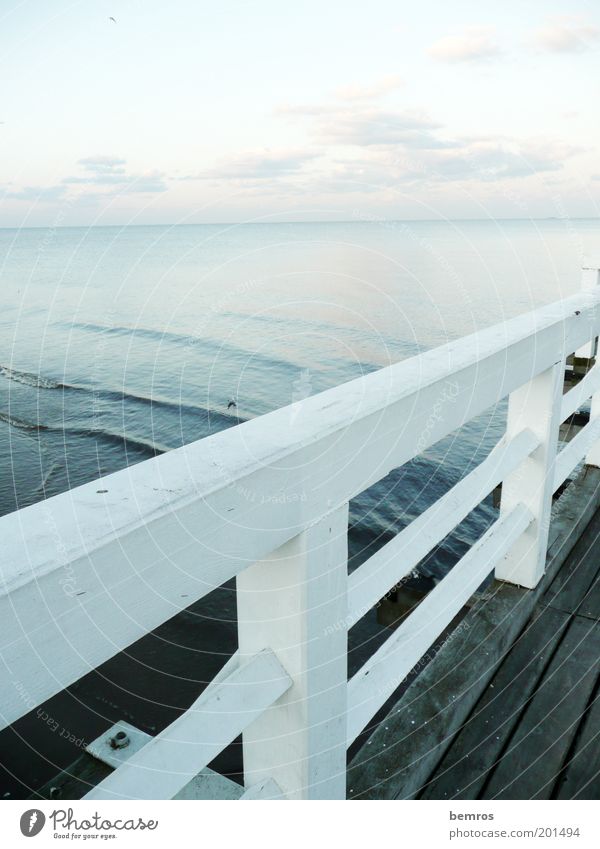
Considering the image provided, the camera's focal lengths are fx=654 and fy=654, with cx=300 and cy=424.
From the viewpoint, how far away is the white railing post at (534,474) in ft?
6.40

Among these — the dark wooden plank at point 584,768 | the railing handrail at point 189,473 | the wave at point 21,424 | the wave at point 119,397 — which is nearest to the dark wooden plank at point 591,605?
the dark wooden plank at point 584,768

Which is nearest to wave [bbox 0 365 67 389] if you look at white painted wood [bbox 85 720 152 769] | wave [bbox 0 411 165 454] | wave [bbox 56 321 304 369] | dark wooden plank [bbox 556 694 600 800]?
wave [bbox 0 411 165 454]

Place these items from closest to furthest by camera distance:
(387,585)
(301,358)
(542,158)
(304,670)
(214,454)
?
(214,454) < (304,670) < (387,585) < (542,158) < (301,358)

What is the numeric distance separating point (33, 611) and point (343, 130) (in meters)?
3.78

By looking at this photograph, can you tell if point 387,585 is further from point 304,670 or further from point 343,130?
point 343,130

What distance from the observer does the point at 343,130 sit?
3.79 meters

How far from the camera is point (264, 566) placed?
0.90m

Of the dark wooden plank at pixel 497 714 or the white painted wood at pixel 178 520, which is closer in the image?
the white painted wood at pixel 178 520

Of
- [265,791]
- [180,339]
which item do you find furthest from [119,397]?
[265,791]

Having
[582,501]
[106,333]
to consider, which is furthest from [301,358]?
[582,501]

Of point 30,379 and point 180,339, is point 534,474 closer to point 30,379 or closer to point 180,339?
point 30,379

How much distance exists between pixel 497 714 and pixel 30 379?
709 inches

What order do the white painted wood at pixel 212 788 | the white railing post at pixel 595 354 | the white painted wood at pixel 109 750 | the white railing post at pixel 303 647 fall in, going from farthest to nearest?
the white railing post at pixel 595 354
the white painted wood at pixel 109 750
the white painted wood at pixel 212 788
the white railing post at pixel 303 647

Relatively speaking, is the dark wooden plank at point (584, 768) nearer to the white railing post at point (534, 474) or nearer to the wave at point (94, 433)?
the white railing post at point (534, 474)
